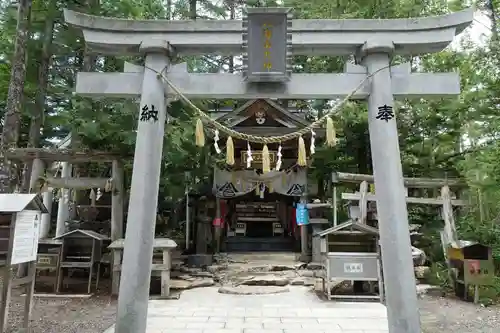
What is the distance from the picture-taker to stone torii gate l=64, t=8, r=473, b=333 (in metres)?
4.68

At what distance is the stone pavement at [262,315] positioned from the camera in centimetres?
592

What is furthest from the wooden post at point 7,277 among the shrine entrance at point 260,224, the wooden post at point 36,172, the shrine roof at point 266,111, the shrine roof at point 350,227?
the shrine entrance at point 260,224

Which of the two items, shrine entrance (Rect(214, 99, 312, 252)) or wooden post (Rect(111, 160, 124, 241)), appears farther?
shrine entrance (Rect(214, 99, 312, 252))

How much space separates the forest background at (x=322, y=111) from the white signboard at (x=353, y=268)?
2.78m

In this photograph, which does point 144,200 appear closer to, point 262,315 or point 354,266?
point 262,315

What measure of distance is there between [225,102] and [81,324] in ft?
43.3

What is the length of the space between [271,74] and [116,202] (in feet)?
19.6

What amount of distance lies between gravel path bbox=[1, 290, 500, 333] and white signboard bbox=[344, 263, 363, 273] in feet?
4.72

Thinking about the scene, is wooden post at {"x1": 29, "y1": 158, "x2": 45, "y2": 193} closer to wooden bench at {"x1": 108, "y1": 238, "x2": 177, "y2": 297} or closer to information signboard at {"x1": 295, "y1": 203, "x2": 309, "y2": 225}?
wooden bench at {"x1": 108, "y1": 238, "x2": 177, "y2": 297}

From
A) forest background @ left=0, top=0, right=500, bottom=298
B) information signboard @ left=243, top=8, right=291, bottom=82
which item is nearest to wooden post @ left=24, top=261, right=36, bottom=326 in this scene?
forest background @ left=0, top=0, right=500, bottom=298

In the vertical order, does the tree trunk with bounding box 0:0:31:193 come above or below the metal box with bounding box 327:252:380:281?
above

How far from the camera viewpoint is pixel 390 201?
4586mm

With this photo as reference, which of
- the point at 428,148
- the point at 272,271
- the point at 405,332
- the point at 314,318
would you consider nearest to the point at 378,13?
the point at 428,148

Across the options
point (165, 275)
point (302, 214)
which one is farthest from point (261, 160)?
point (165, 275)
